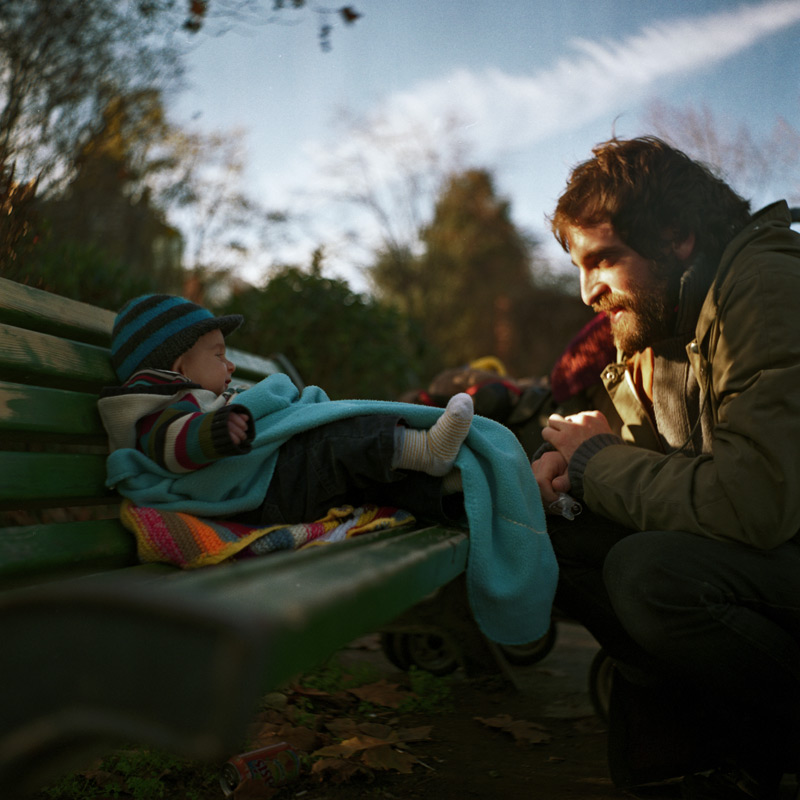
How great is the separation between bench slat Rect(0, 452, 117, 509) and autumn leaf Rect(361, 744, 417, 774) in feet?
3.37

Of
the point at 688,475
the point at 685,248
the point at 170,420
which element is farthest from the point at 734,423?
the point at 170,420

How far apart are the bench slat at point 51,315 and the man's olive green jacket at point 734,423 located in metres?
1.35

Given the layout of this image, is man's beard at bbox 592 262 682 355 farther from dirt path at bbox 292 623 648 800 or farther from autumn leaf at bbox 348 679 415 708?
autumn leaf at bbox 348 679 415 708

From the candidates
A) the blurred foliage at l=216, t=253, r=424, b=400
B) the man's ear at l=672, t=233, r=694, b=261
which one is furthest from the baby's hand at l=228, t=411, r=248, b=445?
the blurred foliage at l=216, t=253, r=424, b=400

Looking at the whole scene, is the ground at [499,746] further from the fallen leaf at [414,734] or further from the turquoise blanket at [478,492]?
the turquoise blanket at [478,492]

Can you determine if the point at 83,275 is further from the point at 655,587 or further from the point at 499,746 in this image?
the point at 655,587

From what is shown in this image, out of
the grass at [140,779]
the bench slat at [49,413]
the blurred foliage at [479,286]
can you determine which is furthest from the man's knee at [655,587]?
the blurred foliage at [479,286]

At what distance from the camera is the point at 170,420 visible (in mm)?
1752

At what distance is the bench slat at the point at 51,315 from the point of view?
5.76ft

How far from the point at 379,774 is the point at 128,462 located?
114cm

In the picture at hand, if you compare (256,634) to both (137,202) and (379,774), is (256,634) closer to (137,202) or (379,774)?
(379,774)

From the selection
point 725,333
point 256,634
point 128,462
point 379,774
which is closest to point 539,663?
point 379,774

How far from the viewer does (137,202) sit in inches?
336

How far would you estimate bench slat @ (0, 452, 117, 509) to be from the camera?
1520 millimetres
